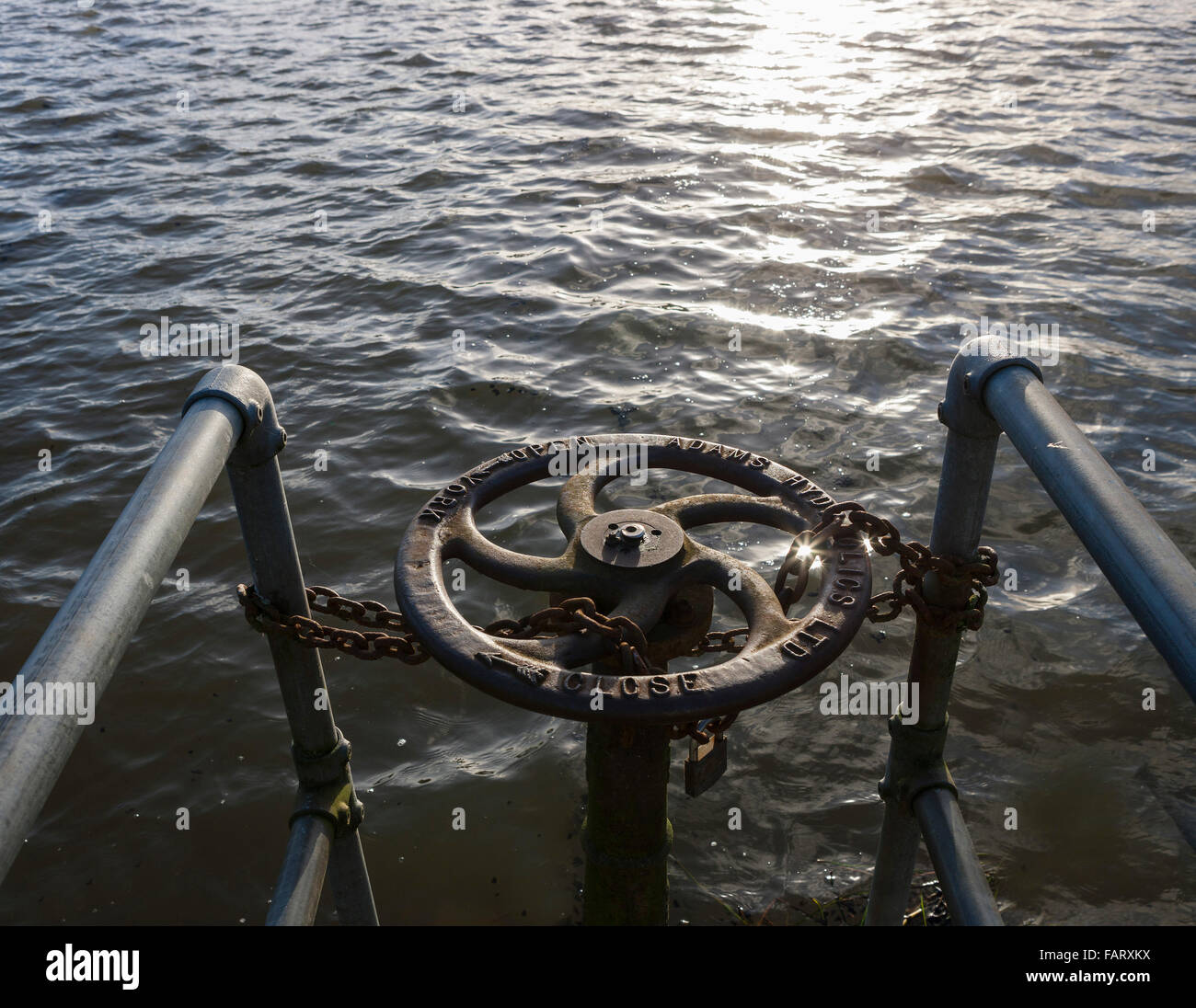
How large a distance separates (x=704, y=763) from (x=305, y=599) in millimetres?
901

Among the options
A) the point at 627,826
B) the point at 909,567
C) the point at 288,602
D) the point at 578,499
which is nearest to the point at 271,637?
the point at 288,602

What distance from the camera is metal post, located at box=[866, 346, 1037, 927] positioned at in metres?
1.94

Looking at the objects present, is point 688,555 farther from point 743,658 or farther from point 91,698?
point 91,698

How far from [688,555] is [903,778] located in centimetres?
74

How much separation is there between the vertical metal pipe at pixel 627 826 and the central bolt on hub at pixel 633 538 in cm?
33

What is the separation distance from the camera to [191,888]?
11.9ft

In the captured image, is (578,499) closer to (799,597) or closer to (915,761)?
(799,597)

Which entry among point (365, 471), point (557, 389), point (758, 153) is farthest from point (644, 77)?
point (365, 471)

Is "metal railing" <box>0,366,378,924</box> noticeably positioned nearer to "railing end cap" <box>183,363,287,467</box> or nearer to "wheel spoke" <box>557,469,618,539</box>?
"railing end cap" <box>183,363,287,467</box>

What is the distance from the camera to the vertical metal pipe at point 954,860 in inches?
78.8

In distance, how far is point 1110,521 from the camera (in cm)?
143

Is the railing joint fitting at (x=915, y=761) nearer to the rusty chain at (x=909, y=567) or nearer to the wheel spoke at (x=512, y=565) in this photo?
the rusty chain at (x=909, y=567)

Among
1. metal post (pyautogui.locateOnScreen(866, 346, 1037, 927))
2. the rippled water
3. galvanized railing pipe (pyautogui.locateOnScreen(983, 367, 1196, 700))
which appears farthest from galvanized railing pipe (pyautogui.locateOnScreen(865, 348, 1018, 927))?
the rippled water
